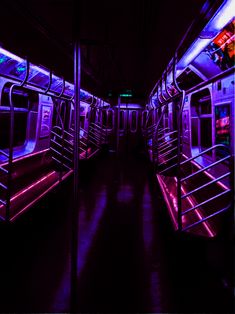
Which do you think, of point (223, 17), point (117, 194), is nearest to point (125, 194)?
point (117, 194)

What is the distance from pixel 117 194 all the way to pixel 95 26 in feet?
11.0

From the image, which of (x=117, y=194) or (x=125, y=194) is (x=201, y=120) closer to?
(x=125, y=194)

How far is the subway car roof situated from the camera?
9.23 feet

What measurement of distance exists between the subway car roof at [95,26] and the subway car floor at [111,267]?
2.05 metres

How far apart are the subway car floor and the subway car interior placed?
0.01m

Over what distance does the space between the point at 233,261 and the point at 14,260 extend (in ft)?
7.54

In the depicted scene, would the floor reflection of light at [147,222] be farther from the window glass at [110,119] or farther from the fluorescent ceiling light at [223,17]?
the window glass at [110,119]

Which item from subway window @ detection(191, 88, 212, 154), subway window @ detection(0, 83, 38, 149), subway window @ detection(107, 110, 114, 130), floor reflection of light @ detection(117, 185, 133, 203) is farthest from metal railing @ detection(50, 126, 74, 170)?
subway window @ detection(107, 110, 114, 130)

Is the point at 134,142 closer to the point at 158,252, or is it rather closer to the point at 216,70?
the point at 216,70

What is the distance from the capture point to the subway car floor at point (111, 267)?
2.46 metres

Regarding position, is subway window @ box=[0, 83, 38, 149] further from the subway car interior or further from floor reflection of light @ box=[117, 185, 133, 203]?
floor reflection of light @ box=[117, 185, 133, 203]

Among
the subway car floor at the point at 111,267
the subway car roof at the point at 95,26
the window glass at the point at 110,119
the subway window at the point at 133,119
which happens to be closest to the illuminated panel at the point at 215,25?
the subway car roof at the point at 95,26

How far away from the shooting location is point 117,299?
2512 millimetres

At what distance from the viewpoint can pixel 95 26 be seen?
5297 millimetres
